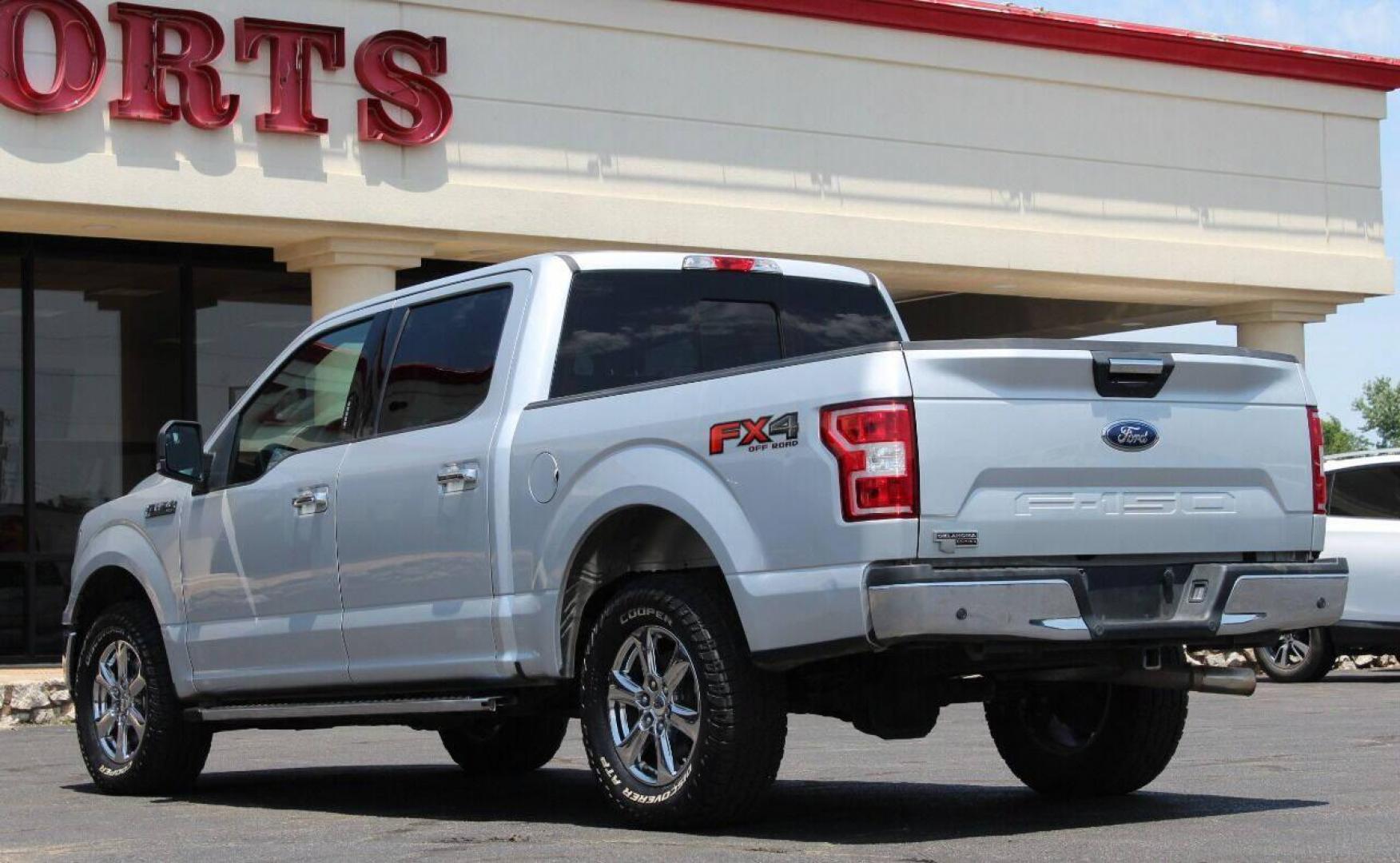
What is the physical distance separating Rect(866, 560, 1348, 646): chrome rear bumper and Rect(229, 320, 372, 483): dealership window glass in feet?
10.1

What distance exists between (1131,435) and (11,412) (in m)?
15.2

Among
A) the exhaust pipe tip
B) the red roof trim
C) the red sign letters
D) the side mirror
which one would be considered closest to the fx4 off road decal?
the exhaust pipe tip

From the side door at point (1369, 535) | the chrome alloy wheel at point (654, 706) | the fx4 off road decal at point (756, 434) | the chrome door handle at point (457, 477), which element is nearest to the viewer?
the fx4 off road decal at point (756, 434)

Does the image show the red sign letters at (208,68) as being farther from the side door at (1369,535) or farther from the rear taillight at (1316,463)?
the rear taillight at (1316,463)

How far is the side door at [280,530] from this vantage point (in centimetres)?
877

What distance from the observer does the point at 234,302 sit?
21328 millimetres

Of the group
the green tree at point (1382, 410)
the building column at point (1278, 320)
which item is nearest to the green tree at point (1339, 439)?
the green tree at point (1382, 410)

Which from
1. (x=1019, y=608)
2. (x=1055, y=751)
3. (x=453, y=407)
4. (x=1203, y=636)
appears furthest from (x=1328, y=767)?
(x=453, y=407)

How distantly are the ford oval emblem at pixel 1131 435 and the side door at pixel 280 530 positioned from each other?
3.14 m

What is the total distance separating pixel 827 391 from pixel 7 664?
15.1 metres

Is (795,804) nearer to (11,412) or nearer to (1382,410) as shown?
(11,412)

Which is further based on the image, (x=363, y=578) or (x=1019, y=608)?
(x=363, y=578)

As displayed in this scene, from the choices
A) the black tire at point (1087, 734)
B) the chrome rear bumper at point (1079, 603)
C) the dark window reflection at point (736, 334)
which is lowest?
the black tire at point (1087, 734)

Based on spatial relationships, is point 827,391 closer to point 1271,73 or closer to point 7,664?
point 7,664
